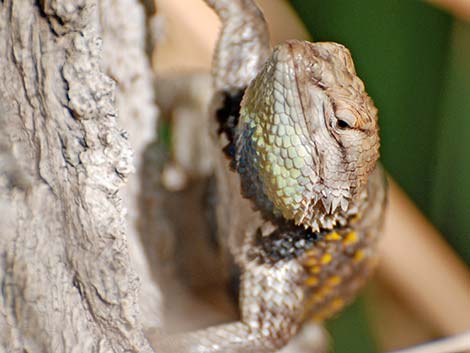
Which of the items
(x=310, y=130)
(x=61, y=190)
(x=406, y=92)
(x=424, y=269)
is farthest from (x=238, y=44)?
(x=424, y=269)

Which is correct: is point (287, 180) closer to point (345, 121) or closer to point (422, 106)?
point (345, 121)

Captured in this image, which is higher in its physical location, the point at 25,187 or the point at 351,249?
the point at 25,187

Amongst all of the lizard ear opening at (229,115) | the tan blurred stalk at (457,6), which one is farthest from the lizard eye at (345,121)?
the tan blurred stalk at (457,6)

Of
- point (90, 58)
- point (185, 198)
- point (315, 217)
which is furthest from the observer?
point (185, 198)

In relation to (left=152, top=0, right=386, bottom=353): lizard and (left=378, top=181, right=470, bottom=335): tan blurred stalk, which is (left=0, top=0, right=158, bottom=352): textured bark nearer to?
(left=152, top=0, right=386, bottom=353): lizard

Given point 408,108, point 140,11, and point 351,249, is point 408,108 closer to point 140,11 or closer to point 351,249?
point 351,249

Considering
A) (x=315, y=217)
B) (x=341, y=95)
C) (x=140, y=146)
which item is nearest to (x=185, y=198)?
(x=140, y=146)
